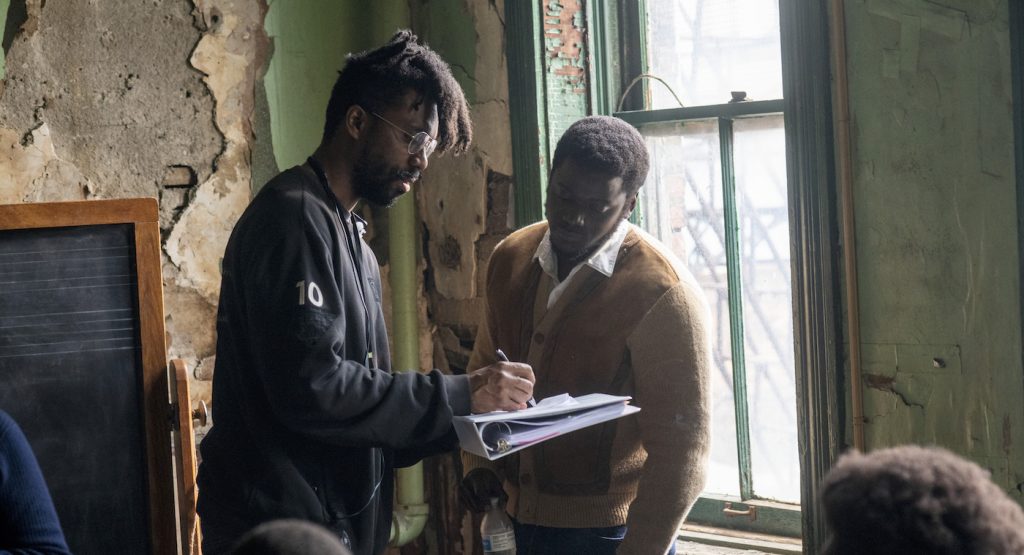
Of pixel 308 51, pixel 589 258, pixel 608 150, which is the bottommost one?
pixel 589 258

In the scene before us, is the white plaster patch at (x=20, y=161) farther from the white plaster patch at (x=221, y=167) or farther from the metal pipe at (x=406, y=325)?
the metal pipe at (x=406, y=325)

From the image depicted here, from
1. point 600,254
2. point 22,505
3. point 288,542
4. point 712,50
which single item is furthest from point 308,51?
point 288,542

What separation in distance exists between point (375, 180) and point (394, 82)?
21 cm

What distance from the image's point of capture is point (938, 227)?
2.38m

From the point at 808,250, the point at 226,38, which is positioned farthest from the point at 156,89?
the point at 808,250

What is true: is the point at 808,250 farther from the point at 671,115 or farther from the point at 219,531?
the point at 219,531

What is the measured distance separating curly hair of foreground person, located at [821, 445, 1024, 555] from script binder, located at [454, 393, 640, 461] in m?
0.94

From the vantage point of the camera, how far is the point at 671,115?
129 inches

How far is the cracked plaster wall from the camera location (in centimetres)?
303

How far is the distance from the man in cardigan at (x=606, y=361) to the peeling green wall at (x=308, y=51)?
1.43m

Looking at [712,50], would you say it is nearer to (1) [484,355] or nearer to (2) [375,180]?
(1) [484,355]

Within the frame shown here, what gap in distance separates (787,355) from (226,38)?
208 centimetres

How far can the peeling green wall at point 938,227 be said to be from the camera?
89.3 inches

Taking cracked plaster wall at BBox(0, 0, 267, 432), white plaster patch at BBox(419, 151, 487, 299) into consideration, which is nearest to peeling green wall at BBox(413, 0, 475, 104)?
white plaster patch at BBox(419, 151, 487, 299)
